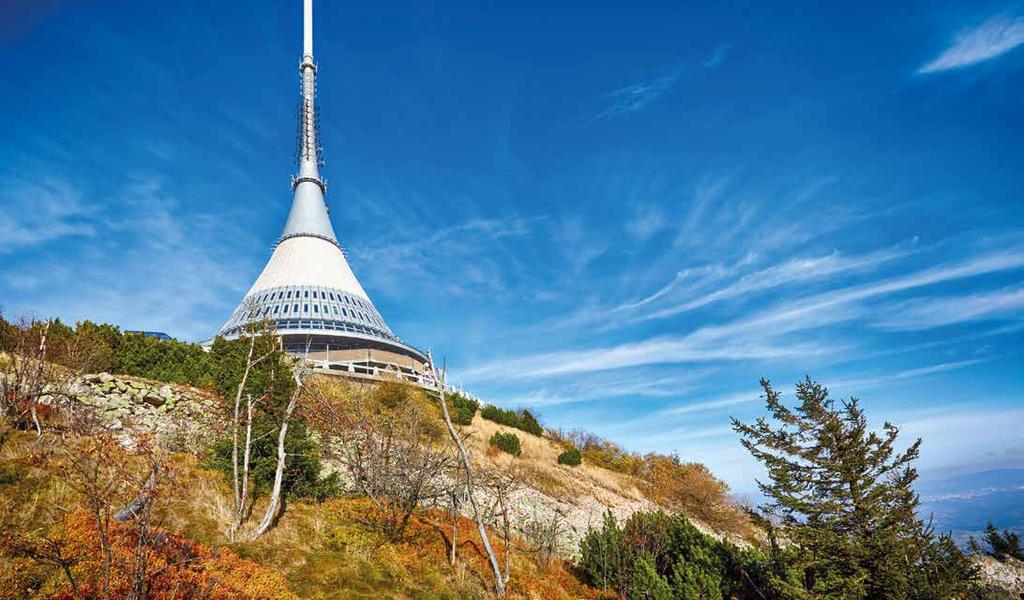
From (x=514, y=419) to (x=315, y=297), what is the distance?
24.0m

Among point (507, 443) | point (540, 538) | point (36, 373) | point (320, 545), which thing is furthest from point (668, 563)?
point (36, 373)

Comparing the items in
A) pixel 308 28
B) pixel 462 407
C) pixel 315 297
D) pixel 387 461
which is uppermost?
pixel 308 28

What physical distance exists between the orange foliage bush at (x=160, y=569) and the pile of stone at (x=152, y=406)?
22.8 ft

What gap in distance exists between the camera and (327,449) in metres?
18.6

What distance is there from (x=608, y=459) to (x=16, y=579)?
3563 centimetres

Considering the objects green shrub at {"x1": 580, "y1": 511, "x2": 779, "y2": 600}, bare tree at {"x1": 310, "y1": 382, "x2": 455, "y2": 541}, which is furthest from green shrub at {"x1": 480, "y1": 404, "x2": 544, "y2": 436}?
green shrub at {"x1": 580, "y1": 511, "x2": 779, "y2": 600}

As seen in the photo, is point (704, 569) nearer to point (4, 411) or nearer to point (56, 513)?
point (56, 513)

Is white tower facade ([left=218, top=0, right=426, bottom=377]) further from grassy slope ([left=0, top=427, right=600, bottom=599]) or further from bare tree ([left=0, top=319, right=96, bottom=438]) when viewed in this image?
grassy slope ([left=0, top=427, right=600, bottom=599])

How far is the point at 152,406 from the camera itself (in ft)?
62.2

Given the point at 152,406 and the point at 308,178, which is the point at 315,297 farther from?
the point at 152,406

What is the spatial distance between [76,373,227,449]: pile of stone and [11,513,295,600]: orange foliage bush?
6.94 metres

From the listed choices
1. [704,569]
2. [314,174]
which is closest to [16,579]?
[704,569]

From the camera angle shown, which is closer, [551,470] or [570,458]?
[551,470]

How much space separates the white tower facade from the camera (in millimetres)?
41750
